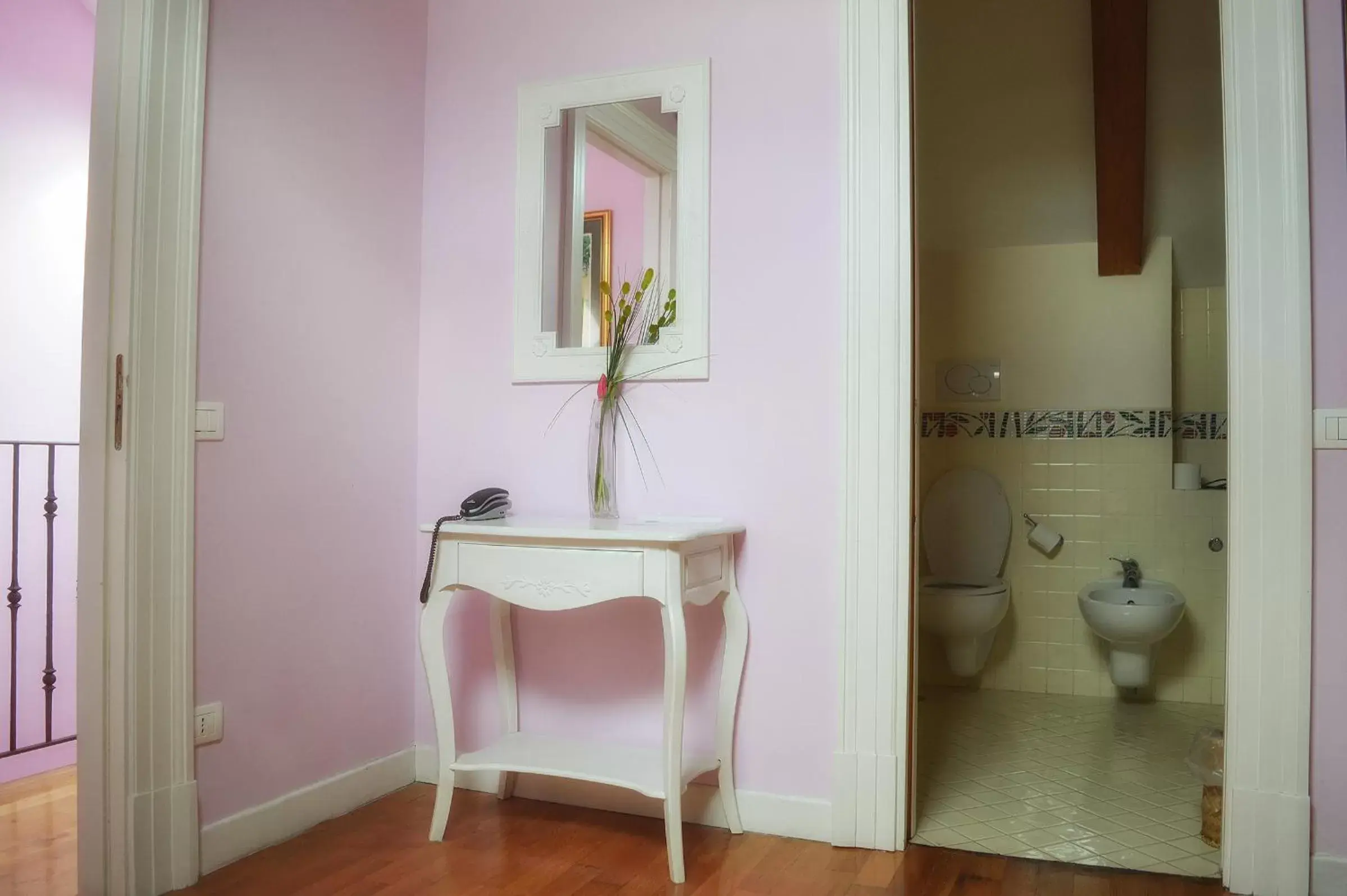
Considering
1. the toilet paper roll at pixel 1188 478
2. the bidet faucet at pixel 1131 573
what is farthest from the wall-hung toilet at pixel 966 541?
the toilet paper roll at pixel 1188 478

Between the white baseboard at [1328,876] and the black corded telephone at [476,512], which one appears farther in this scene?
the black corded telephone at [476,512]

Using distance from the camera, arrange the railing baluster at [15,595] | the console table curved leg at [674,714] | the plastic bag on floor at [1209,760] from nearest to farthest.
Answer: the console table curved leg at [674,714] < the plastic bag on floor at [1209,760] < the railing baluster at [15,595]

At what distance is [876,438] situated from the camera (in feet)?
7.85

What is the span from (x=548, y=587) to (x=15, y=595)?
77.9 inches

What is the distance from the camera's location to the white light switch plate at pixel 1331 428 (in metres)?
2.07

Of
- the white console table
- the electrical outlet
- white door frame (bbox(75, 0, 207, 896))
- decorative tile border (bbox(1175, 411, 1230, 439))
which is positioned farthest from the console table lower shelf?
decorative tile border (bbox(1175, 411, 1230, 439))

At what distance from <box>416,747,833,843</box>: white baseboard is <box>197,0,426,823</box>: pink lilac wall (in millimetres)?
423

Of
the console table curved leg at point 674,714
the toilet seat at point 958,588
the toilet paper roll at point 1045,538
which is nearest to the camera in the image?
the console table curved leg at point 674,714

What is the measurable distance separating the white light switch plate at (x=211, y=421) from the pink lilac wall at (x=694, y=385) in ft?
2.48

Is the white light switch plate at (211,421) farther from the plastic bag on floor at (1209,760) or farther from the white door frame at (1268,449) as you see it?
the plastic bag on floor at (1209,760)

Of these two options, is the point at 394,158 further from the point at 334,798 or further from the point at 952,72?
the point at 952,72

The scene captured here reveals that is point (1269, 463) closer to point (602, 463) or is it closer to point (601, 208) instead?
point (602, 463)

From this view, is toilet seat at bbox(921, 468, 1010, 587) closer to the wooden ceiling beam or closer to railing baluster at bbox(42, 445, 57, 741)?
the wooden ceiling beam

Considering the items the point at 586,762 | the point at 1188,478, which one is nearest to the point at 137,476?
the point at 586,762
